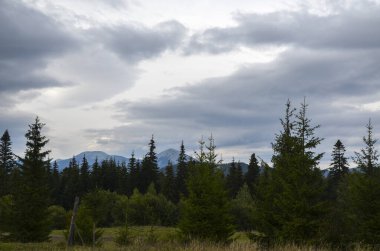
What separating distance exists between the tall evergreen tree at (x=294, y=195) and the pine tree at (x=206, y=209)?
2363 mm

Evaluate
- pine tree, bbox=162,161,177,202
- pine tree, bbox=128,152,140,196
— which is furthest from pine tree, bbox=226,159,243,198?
pine tree, bbox=128,152,140,196

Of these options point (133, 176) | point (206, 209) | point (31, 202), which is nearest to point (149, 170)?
point (133, 176)

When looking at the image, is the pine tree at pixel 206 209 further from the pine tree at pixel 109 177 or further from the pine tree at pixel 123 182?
the pine tree at pixel 109 177

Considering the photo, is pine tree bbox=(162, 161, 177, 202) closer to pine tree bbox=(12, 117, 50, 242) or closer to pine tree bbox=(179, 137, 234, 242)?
pine tree bbox=(12, 117, 50, 242)

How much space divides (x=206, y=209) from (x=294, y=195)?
19.3 feet

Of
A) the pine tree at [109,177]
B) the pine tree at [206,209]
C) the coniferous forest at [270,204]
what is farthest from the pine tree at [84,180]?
the pine tree at [206,209]

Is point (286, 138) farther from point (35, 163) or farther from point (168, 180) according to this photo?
point (168, 180)

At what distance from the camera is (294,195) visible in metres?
24.4

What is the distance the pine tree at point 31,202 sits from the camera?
36.1 m

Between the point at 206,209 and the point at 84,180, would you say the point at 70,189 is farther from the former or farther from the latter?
the point at 206,209

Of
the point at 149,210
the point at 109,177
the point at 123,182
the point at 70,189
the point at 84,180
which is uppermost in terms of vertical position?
the point at 109,177

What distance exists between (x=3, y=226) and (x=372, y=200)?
3164 centimetres

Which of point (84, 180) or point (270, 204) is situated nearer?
point (270, 204)

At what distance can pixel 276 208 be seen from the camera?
25875 mm
